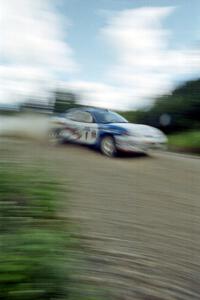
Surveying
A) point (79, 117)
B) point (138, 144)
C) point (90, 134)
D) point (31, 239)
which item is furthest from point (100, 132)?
point (31, 239)

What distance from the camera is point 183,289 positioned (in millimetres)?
2725

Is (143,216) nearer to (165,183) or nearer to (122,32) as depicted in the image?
(165,183)

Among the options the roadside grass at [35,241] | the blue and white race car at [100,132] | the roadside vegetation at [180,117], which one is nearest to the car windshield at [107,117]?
the blue and white race car at [100,132]

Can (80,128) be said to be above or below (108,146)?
above

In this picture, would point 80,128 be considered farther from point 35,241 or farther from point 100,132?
point 35,241

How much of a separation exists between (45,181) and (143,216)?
2.56 feet

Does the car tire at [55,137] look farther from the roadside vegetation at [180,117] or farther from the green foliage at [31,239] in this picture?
the roadside vegetation at [180,117]

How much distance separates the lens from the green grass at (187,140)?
3.09 m

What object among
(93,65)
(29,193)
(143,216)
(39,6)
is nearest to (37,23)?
(39,6)

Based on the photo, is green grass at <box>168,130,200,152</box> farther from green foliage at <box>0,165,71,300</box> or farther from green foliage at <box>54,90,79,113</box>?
green foliage at <box>0,165,71,300</box>

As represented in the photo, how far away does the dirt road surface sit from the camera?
112 inches

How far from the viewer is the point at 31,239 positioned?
220 centimetres

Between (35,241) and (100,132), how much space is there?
4.00 ft

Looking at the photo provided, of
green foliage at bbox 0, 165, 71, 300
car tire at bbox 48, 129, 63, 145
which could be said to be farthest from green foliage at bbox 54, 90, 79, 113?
green foliage at bbox 0, 165, 71, 300
